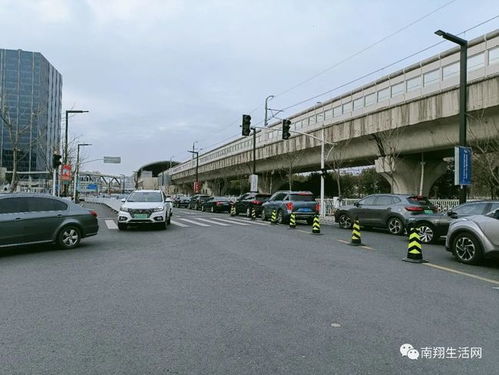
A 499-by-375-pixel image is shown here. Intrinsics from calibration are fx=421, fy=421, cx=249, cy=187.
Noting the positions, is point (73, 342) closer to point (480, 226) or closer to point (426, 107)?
point (480, 226)

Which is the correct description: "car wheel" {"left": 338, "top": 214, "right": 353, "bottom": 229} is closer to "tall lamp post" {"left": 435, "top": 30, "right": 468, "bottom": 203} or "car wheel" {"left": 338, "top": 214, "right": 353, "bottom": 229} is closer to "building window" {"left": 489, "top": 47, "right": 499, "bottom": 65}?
"tall lamp post" {"left": 435, "top": 30, "right": 468, "bottom": 203}

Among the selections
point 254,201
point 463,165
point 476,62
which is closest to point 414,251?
point 463,165

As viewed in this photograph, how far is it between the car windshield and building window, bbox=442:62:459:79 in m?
16.4

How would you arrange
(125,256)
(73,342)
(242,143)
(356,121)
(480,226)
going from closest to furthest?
(73,342)
(480,226)
(125,256)
(356,121)
(242,143)

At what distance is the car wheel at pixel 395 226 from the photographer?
15.9 metres

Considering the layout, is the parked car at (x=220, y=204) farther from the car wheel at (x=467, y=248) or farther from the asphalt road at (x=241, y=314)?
the car wheel at (x=467, y=248)

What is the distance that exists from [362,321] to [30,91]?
28764 mm

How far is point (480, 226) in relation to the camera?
8.74 m

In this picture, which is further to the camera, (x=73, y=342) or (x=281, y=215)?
(x=281, y=215)

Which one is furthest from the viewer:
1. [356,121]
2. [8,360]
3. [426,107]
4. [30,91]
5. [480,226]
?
[356,121]

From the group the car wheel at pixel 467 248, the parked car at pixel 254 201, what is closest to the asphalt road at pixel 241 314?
the car wheel at pixel 467 248

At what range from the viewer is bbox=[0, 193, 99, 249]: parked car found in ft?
33.0

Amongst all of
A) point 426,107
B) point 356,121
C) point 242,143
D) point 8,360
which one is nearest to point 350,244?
point 8,360

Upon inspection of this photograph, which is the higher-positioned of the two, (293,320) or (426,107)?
(426,107)
